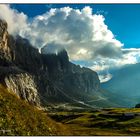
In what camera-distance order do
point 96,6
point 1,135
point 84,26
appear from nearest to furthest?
point 1,135
point 96,6
point 84,26

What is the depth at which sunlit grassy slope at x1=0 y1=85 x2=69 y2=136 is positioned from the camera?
34.8 metres

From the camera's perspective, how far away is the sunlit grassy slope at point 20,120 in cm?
3484

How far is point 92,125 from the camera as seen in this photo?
262 ft

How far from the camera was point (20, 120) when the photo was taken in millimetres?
35875

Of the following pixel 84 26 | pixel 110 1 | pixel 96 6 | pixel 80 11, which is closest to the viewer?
pixel 110 1

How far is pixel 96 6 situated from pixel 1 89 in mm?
12666

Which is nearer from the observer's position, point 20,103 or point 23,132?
point 23,132

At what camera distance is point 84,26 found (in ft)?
164

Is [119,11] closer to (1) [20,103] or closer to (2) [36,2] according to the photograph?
(2) [36,2]

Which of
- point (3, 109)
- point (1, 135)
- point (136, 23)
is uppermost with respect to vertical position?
point (136, 23)

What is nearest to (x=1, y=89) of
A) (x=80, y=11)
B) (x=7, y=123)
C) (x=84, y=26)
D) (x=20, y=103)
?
(x=20, y=103)

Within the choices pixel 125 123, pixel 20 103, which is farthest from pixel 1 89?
pixel 125 123

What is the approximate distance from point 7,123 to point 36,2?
1123 cm

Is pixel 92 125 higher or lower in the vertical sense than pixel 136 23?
lower
